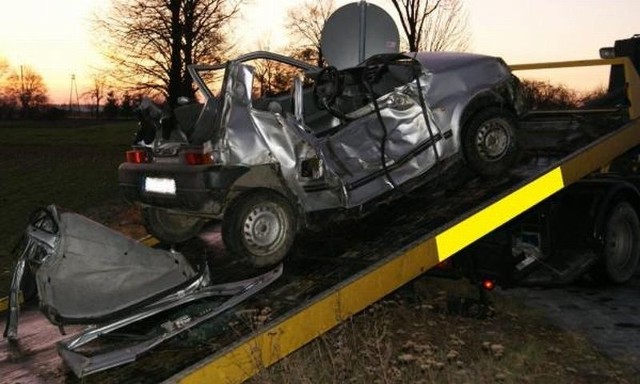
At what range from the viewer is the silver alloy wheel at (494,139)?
5.45 metres

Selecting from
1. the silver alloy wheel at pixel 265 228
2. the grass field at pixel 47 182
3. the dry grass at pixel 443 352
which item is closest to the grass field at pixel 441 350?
the dry grass at pixel 443 352

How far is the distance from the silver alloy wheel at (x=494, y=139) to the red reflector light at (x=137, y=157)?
2691 mm

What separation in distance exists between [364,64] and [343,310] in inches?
89.0

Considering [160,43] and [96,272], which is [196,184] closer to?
[96,272]

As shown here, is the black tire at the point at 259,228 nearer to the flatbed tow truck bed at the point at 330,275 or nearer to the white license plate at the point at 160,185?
the flatbed tow truck bed at the point at 330,275

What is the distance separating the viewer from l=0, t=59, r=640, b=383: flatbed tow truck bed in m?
3.60

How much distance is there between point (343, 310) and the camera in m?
4.04

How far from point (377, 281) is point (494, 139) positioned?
1991 mm

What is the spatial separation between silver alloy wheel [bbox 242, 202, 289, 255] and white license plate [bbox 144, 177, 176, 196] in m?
0.58

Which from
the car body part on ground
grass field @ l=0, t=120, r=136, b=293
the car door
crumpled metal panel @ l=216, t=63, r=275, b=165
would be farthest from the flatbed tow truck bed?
grass field @ l=0, t=120, r=136, b=293

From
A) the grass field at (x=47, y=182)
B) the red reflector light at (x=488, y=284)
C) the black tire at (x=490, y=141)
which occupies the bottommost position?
the red reflector light at (x=488, y=284)

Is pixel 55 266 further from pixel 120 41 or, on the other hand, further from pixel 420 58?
pixel 120 41

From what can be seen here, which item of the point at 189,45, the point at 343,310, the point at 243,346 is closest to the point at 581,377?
the point at 343,310

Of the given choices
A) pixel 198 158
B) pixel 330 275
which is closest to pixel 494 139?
pixel 330 275
